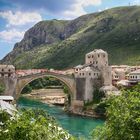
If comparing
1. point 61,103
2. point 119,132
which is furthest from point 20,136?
point 61,103

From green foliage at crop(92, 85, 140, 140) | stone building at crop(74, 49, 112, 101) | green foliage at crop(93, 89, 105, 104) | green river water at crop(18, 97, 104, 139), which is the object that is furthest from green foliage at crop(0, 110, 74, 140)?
stone building at crop(74, 49, 112, 101)

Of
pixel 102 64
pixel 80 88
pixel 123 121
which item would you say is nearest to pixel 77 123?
pixel 80 88

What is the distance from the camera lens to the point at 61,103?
119250 millimetres

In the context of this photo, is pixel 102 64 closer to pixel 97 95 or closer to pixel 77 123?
pixel 97 95

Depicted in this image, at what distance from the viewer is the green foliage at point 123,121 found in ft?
96.9

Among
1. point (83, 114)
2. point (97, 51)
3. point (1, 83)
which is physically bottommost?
point (83, 114)

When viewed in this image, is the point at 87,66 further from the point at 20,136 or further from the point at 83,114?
the point at 20,136

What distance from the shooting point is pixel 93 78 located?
328 feet

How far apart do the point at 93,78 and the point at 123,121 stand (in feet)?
228

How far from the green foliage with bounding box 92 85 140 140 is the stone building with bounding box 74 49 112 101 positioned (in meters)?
64.1

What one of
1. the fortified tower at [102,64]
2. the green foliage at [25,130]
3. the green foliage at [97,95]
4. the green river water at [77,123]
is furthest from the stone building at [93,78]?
the green foliage at [25,130]

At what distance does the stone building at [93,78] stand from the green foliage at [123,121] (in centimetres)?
6411

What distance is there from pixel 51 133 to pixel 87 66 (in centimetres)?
7899

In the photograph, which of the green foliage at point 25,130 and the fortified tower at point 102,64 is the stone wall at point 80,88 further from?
the green foliage at point 25,130
